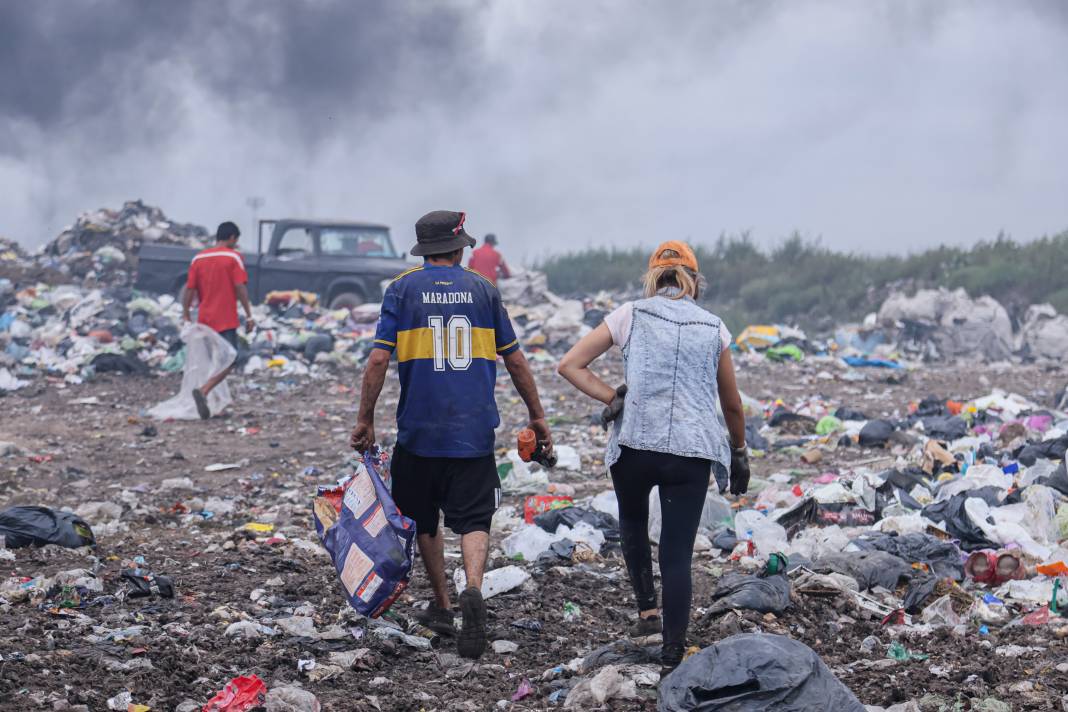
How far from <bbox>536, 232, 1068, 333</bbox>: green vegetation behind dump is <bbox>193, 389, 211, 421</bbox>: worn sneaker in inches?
433

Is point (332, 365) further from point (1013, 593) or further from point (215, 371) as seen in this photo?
point (1013, 593)

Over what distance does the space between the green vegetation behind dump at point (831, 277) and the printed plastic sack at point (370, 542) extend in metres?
15.2

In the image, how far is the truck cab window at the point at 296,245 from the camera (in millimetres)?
16172

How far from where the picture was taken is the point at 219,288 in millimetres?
9555

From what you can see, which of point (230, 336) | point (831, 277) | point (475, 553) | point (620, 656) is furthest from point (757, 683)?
point (831, 277)

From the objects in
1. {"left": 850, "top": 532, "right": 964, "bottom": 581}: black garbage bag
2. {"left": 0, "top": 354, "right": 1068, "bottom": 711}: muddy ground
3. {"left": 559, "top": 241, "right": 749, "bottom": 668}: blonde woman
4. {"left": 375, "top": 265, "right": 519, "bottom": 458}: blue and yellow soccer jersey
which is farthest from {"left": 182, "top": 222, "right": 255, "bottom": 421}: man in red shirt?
{"left": 559, "top": 241, "right": 749, "bottom": 668}: blonde woman

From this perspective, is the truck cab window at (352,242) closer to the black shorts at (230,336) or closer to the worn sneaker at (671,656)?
the black shorts at (230,336)

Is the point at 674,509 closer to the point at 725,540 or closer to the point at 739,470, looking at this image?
the point at 739,470

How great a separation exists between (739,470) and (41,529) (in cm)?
338

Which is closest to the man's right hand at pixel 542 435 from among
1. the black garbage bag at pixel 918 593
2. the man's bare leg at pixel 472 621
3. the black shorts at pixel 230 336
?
the man's bare leg at pixel 472 621

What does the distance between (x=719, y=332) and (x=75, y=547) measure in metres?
3.37

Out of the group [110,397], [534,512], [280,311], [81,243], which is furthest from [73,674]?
[81,243]

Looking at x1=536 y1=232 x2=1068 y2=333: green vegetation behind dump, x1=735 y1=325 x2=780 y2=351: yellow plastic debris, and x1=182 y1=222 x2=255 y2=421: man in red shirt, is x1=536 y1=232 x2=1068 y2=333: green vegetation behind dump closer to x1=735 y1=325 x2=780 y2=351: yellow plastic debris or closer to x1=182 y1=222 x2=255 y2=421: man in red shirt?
x1=735 y1=325 x2=780 y2=351: yellow plastic debris

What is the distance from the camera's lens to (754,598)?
4.31 meters
